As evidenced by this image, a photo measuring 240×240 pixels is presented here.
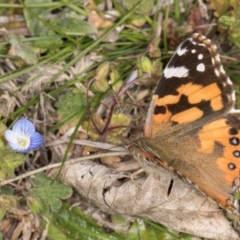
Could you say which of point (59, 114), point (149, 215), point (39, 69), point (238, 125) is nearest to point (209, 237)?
point (149, 215)

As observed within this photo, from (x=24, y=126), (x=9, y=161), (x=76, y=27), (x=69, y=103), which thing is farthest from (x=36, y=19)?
(x=9, y=161)

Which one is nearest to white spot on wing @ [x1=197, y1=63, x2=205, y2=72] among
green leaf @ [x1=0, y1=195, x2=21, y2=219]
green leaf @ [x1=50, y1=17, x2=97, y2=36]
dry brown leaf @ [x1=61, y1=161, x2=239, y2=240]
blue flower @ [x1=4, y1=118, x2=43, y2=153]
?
dry brown leaf @ [x1=61, y1=161, x2=239, y2=240]

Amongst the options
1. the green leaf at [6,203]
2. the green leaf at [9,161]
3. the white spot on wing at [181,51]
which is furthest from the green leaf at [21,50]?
the white spot on wing at [181,51]

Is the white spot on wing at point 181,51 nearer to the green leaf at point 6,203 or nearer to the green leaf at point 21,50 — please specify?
the green leaf at point 21,50

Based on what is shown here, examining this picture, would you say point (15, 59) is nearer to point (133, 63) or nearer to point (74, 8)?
point (74, 8)

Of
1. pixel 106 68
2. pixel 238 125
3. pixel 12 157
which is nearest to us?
pixel 238 125

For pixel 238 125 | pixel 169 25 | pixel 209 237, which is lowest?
pixel 209 237
